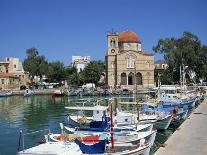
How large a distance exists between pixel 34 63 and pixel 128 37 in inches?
1178

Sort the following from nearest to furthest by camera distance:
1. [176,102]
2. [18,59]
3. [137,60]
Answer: [176,102]
[137,60]
[18,59]

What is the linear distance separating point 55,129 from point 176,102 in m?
17.6

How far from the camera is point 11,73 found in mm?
126188

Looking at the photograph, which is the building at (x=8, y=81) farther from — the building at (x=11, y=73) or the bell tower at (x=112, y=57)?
the bell tower at (x=112, y=57)

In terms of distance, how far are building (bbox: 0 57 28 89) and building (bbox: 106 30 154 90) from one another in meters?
31.2

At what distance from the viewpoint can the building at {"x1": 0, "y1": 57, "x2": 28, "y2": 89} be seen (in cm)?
11506

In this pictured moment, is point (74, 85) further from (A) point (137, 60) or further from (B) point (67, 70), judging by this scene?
(A) point (137, 60)

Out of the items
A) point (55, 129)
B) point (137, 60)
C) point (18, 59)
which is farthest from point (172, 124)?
point (18, 59)

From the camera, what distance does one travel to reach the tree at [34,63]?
4599 inches

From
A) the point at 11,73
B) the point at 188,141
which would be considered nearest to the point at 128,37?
the point at 11,73

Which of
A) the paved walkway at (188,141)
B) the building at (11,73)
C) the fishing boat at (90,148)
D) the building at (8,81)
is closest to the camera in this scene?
the fishing boat at (90,148)

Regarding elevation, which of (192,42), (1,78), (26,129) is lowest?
(26,129)

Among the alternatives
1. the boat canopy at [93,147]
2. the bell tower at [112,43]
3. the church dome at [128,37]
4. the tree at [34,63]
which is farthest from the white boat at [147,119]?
the tree at [34,63]

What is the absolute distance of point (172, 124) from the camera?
35.3 meters
